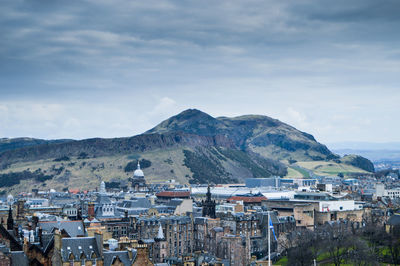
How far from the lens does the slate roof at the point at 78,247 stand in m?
88.2

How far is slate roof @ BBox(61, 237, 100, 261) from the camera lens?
289 feet

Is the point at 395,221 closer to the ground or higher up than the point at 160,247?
higher up

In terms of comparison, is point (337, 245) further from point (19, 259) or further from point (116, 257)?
point (19, 259)

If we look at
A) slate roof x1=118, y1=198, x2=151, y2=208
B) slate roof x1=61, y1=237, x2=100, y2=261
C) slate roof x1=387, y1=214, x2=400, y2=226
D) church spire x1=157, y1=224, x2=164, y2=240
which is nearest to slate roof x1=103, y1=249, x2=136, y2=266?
slate roof x1=61, y1=237, x2=100, y2=261

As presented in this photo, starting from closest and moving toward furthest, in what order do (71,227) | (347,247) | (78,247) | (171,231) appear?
1. (78,247)
2. (71,227)
3. (347,247)
4. (171,231)

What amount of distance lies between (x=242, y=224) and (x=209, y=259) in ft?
124

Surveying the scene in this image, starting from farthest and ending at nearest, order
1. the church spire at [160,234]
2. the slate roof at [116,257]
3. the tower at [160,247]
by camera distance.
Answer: the church spire at [160,234] < the tower at [160,247] < the slate roof at [116,257]

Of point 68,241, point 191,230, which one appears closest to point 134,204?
point 191,230

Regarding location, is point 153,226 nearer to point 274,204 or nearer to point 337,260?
point 337,260

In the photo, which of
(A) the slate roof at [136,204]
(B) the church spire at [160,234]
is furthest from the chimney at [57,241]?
(A) the slate roof at [136,204]

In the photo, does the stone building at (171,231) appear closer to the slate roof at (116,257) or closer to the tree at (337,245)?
the tree at (337,245)

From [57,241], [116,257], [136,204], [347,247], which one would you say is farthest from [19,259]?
[136,204]

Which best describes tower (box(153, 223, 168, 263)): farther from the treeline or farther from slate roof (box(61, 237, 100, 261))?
slate roof (box(61, 237, 100, 261))

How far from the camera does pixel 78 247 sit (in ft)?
292
